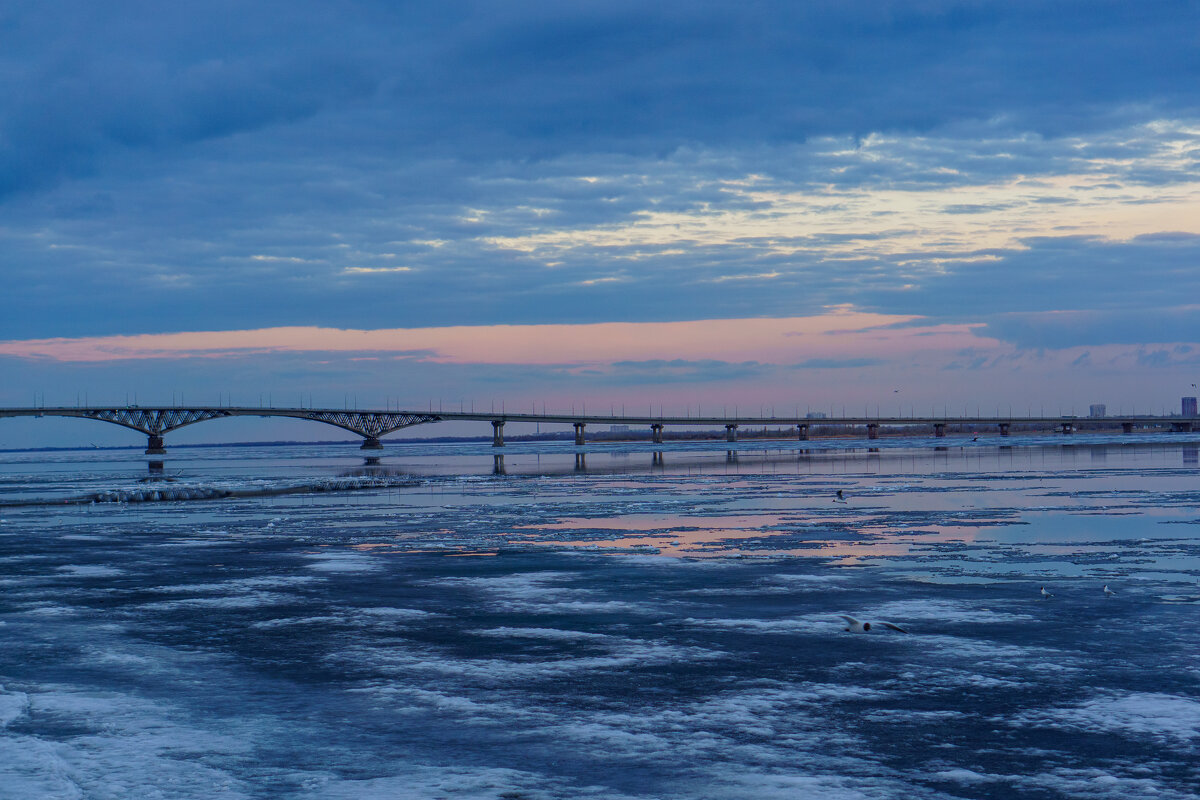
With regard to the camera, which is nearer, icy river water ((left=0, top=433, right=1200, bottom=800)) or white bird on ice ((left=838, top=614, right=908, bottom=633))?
icy river water ((left=0, top=433, right=1200, bottom=800))

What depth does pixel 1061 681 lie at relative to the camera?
413 inches

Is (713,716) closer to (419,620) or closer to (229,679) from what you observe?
(229,679)

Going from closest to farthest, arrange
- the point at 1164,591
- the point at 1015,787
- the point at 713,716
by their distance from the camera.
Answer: the point at 1015,787, the point at 713,716, the point at 1164,591

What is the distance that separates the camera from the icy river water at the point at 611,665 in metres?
7.98

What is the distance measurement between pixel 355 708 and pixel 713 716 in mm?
3351

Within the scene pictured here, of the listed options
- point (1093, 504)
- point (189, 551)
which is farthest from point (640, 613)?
point (1093, 504)

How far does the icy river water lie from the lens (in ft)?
26.2

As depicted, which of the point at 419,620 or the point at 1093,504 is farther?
the point at 1093,504

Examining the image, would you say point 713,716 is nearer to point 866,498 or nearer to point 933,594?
point 933,594

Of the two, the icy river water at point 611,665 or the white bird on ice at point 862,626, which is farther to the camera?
the white bird on ice at point 862,626

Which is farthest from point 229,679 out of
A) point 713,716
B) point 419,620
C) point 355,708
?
point 713,716

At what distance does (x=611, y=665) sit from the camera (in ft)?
38.0

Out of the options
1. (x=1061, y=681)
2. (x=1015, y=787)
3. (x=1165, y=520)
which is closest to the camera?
(x=1015, y=787)

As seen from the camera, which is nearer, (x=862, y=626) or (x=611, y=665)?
(x=611, y=665)
